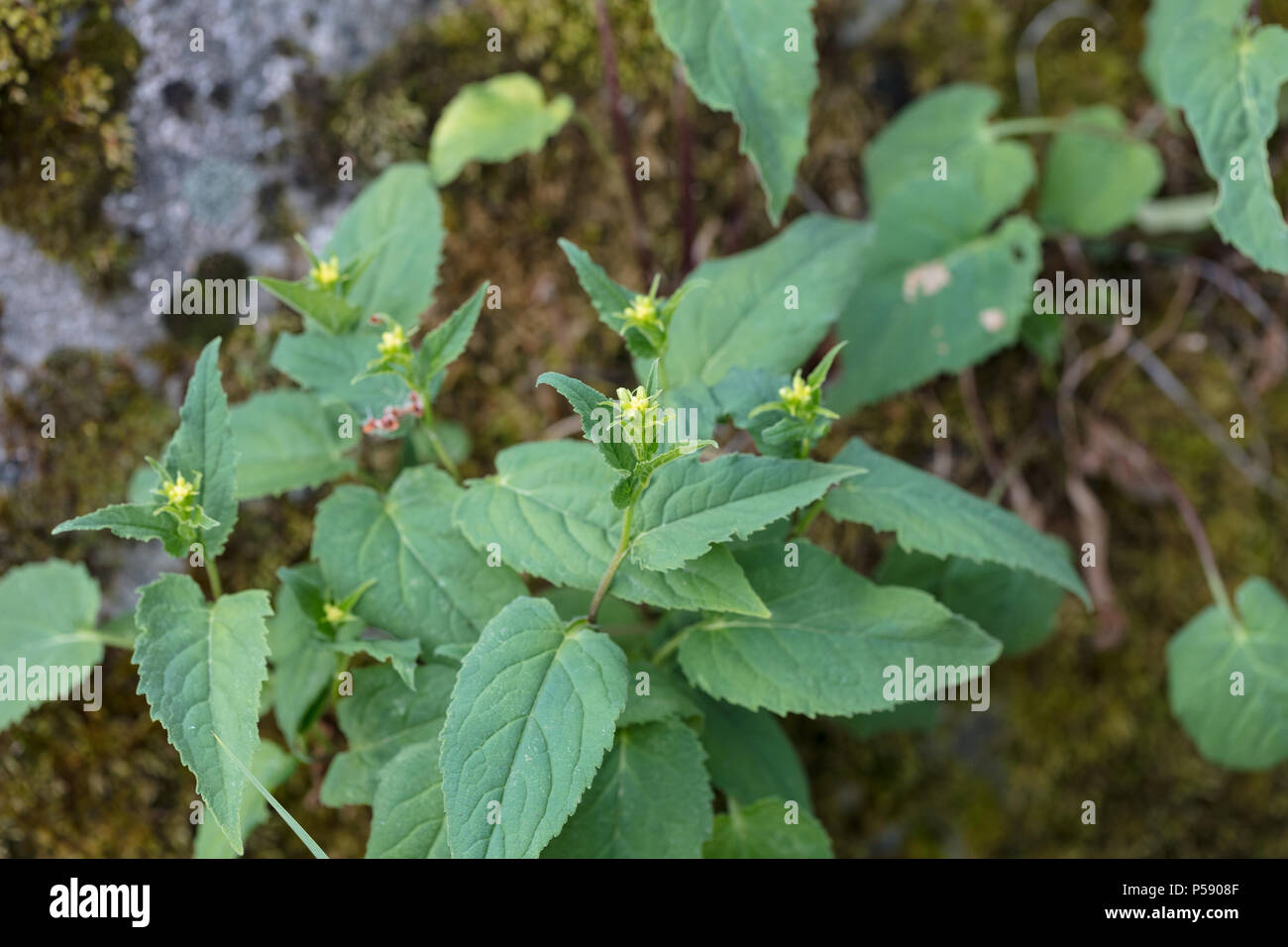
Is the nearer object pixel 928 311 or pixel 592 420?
pixel 592 420

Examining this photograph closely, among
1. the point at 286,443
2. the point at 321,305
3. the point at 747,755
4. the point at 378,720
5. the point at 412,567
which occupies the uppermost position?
the point at 321,305

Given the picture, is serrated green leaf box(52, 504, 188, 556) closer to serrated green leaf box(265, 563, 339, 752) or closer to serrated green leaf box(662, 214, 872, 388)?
serrated green leaf box(265, 563, 339, 752)

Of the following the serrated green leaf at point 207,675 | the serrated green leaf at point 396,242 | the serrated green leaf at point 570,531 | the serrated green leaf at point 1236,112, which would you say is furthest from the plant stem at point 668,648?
the serrated green leaf at point 1236,112

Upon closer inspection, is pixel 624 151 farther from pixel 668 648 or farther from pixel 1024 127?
pixel 668 648

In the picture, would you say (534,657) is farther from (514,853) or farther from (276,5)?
(276,5)

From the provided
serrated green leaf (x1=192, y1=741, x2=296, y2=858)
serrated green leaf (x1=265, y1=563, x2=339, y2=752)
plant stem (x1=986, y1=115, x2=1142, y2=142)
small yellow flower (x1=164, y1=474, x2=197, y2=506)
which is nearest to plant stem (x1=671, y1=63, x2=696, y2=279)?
plant stem (x1=986, y1=115, x2=1142, y2=142)

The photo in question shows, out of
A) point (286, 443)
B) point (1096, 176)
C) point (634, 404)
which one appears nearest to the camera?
point (634, 404)

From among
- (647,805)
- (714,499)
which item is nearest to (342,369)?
(714,499)

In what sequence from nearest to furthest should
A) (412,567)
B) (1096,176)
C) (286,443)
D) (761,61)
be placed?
1. (412,567)
2. (761,61)
3. (286,443)
4. (1096,176)
